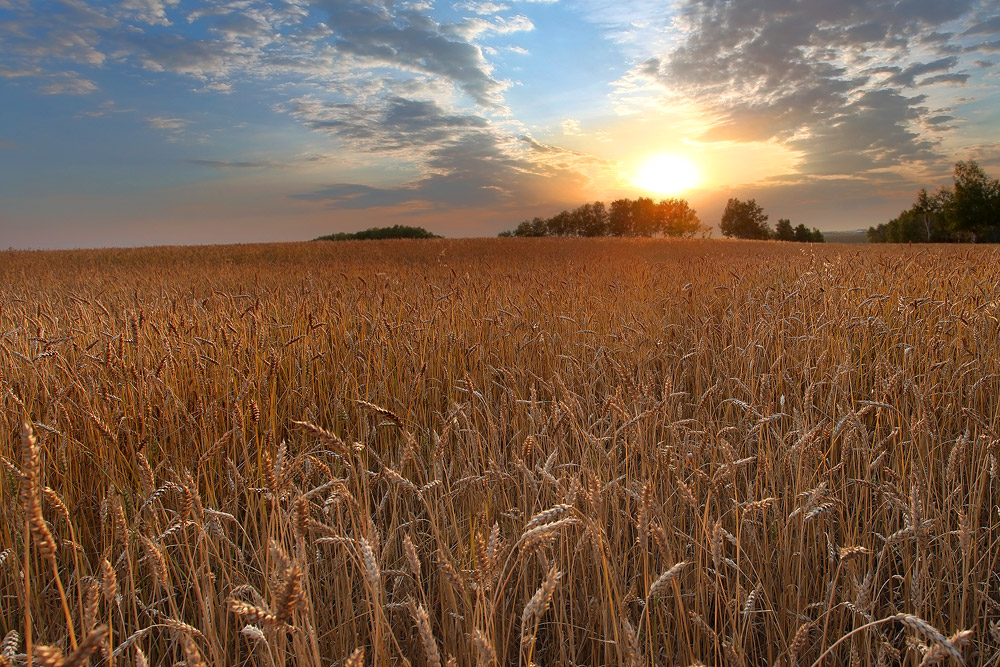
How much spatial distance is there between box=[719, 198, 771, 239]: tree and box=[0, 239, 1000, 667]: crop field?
74.8 m

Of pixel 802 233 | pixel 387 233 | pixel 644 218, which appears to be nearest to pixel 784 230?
pixel 802 233

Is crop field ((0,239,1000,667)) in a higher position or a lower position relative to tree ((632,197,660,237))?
lower

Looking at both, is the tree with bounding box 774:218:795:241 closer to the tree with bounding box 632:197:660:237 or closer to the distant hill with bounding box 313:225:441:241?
the tree with bounding box 632:197:660:237

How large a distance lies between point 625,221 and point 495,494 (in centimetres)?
7017

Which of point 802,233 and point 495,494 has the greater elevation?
point 802,233

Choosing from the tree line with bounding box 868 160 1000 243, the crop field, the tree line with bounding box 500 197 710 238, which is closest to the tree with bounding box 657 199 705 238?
the tree line with bounding box 500 197 710 238

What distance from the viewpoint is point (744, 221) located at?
73875 millimetres

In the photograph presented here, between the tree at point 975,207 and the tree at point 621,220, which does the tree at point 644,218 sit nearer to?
the tree at point 621,220

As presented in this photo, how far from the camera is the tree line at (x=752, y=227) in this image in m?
73.0

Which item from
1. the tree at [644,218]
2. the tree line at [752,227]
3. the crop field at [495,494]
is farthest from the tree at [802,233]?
the crop field at [495,494]

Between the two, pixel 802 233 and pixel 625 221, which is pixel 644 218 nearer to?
pixel 625 221

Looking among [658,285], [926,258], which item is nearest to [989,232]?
[926,258]

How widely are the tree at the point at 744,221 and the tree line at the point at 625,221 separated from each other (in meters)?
5.21

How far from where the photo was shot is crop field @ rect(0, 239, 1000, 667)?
4.65ft
